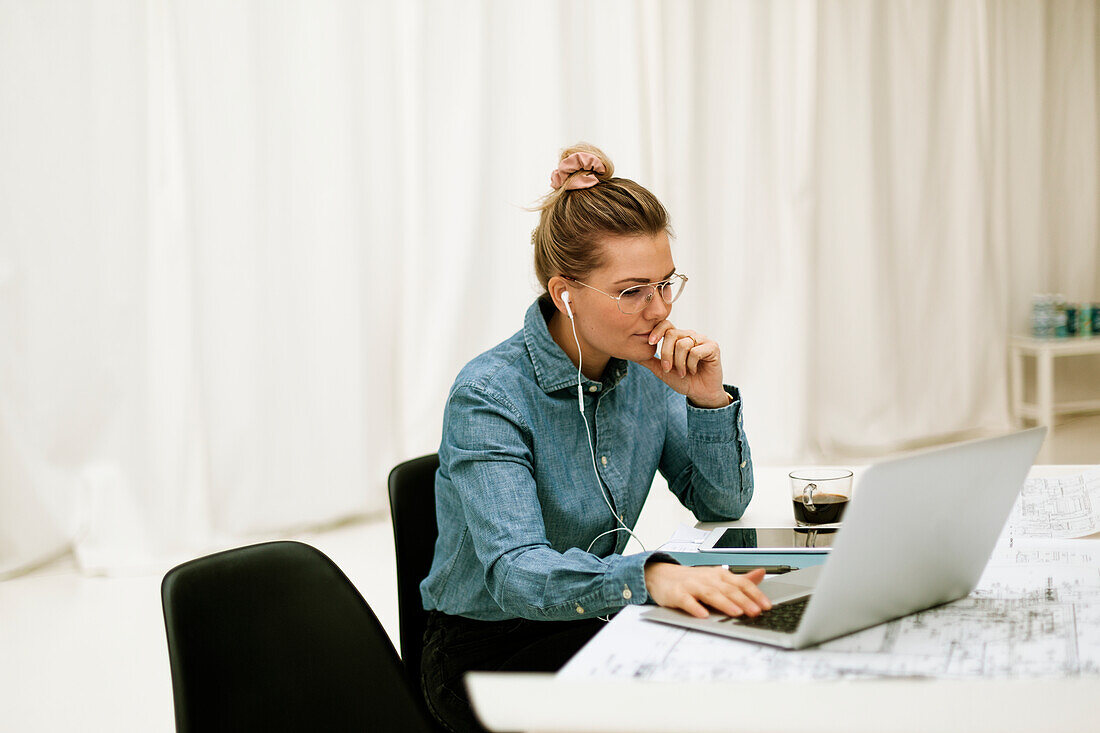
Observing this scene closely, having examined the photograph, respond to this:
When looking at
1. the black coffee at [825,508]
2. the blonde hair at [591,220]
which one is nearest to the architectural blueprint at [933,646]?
the black coffee at [825,508]

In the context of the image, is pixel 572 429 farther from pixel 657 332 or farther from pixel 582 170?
pixel 582 170

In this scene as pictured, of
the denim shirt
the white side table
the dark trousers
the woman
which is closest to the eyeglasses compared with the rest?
the woman

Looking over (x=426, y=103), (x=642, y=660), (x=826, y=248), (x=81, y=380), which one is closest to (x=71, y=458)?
(x=81, y=380)

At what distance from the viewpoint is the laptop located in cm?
79

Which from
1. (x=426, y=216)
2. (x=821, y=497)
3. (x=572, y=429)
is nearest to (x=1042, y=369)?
(x=426, y=216)

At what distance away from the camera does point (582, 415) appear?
1.46 metres

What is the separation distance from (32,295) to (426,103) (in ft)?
4.74

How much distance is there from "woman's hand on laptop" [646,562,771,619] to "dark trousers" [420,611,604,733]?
335mm

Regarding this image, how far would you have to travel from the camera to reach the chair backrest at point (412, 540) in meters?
1.50

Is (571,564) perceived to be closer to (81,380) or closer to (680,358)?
(680,358)

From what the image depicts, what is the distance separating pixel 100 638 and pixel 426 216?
176 cm

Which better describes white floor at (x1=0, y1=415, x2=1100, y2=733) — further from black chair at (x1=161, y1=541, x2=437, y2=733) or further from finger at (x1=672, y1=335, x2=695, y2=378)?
finger at (x1=672, y1=335, x2=695, y2=378)

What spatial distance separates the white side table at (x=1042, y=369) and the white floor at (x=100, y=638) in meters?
1.96

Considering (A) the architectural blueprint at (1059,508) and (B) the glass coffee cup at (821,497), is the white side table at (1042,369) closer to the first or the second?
(A) the architectural blueprint at (1059,508)
